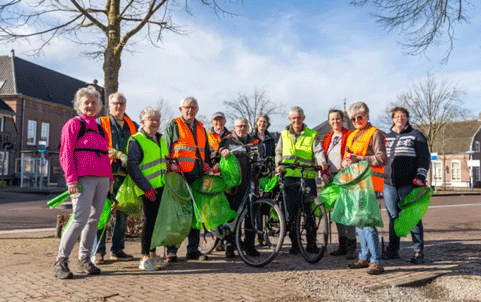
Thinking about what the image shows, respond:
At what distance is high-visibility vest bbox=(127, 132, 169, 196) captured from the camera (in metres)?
5.25

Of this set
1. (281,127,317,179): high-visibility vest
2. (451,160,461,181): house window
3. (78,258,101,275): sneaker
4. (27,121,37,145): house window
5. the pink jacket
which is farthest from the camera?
(451,160,461,181): house window

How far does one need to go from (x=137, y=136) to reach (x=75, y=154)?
772 mm

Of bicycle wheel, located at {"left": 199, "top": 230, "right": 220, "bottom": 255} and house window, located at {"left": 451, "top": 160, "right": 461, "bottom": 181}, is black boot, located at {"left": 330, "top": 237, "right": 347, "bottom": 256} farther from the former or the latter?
house window, located at {"left": 451, "top": 160, "right": 461, "bottom": 181}

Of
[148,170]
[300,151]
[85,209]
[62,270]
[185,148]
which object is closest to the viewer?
[62,270]

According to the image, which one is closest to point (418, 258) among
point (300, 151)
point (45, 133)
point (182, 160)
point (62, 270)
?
point (300, 151)

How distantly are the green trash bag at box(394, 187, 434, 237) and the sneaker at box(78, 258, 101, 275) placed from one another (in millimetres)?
3757

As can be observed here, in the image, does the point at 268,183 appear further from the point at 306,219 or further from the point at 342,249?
the point at 342,249

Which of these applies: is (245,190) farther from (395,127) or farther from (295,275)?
(395,127)

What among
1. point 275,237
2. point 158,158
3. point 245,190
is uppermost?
point 158,158

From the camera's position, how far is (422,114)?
118 ft

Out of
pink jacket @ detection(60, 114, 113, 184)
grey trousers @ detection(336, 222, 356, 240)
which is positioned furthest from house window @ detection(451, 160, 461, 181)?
pink jacket @ detection(60, 114, 113, 184)

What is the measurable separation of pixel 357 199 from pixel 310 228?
947mm

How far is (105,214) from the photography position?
5.36m

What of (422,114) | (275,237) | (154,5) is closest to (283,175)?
(275,237)
